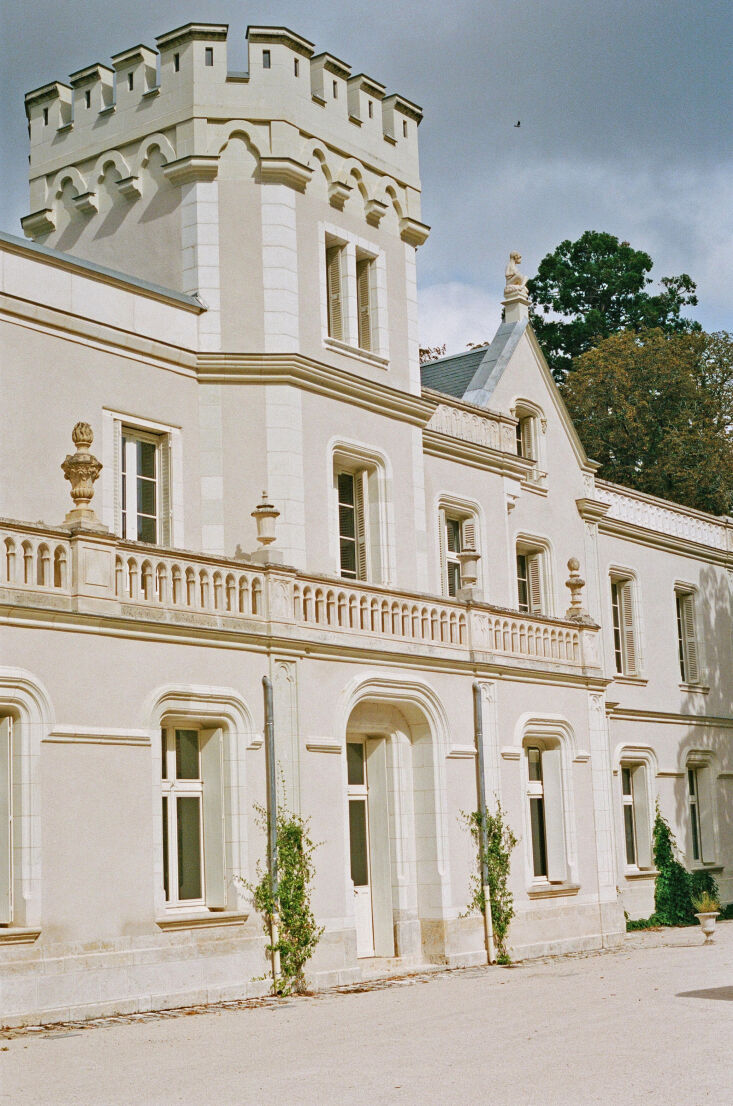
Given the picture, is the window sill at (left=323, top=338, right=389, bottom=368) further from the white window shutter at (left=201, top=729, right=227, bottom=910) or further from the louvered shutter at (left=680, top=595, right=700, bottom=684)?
the louvered shutter at (left=680, top=595, right=700, bottom=684)

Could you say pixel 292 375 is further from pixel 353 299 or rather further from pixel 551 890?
pixel 551 890

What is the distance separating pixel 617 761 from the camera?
28312 mm

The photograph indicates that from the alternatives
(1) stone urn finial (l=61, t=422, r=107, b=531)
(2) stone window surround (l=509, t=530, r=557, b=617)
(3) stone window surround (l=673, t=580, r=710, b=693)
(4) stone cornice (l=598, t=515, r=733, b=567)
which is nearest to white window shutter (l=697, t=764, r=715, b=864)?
(3) stone window surround (l=673, t=580, r=710, b=693)

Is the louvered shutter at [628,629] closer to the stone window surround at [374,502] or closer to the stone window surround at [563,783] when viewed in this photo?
the stone window surround at [563,783]

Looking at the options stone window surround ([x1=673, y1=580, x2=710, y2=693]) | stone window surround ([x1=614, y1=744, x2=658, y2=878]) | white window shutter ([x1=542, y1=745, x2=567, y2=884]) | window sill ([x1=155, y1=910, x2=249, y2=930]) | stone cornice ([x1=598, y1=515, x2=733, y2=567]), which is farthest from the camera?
stone window surround ([x1=673, y1=580, x2=710, y2=693])

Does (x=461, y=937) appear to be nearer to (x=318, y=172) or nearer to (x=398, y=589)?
(x=398, y=589)

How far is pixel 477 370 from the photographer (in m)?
27.0

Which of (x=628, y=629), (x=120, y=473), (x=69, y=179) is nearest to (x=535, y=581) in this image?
(x=628, y=629)

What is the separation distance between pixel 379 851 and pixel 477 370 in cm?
1070

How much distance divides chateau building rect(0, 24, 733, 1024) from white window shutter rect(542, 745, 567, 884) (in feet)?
0.16

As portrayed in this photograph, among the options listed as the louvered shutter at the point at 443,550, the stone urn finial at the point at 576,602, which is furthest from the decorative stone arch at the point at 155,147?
the stone urn finial at the point at 576,602

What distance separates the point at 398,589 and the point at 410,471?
2937mm

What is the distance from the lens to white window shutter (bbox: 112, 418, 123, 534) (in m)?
18.0

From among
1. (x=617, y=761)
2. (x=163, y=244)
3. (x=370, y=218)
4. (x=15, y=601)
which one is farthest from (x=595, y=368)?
(x=15, y=601)
